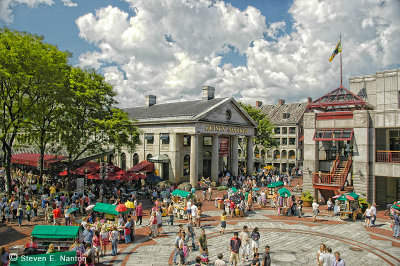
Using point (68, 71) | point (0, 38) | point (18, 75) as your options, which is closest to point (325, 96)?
point (68, 71)

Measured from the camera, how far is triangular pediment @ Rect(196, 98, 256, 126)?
40.4 m

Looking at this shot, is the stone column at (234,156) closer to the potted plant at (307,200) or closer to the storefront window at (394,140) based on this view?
the potted plant at (307,200)

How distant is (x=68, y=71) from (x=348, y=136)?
27.2m

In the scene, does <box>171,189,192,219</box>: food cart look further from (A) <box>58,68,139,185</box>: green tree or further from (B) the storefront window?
(B) the storefront window

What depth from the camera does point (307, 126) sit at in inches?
1181

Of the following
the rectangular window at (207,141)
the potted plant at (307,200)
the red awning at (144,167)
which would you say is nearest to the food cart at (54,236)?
the potted plant at (307,200)

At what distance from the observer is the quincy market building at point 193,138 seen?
39844 millimetres

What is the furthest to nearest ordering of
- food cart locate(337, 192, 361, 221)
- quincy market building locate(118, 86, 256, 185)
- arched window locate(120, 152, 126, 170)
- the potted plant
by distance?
arched window locate(120, 152, 126, 170)
quincy market building locate(118, 86, 256, 185)
the potted plant
food cart locate(337, 192, 361, 221)

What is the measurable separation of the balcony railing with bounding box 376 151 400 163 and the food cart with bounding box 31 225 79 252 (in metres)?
25.0

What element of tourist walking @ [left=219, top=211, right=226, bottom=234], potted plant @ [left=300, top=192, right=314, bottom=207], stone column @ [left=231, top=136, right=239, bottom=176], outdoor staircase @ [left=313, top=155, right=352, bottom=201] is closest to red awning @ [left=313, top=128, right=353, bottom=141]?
outdoor staircase @ [left=313, top=155, right=352, bottom=201]

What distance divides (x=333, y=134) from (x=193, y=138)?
56.5ft

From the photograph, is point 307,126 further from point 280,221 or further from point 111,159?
point 111,159

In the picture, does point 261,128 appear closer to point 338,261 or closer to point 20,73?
point 20,73

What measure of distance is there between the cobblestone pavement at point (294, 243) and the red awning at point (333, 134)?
25.4ft
